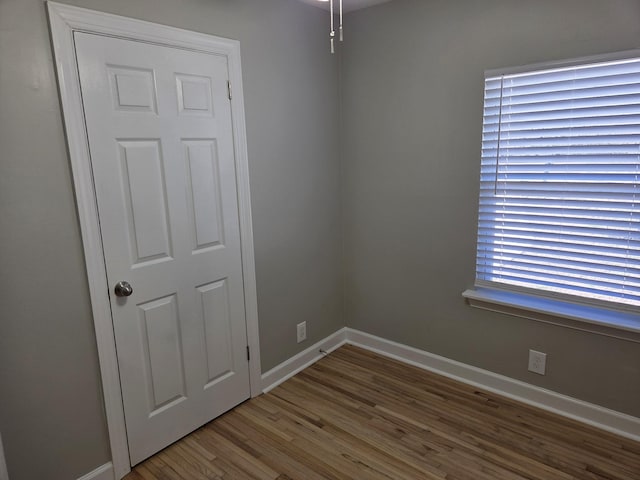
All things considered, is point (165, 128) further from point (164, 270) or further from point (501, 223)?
point (501, 223)

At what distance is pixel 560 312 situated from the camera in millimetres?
2279

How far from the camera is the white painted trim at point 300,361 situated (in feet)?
9.05

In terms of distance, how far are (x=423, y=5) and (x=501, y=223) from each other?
1430 millimetres

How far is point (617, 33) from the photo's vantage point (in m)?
1.97

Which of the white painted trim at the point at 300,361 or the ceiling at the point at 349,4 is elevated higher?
the ceiling at the point at 349,4

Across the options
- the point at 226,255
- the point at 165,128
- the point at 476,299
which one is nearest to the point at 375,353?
the point at 476,299

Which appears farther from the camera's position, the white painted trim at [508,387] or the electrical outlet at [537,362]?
the electrical outlet at [537,362]

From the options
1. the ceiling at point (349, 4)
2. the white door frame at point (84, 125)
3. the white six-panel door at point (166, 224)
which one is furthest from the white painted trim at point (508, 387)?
the ceiling at point (349, 4)

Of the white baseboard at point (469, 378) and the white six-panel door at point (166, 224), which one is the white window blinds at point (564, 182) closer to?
the white baseboard at point (469, 378)

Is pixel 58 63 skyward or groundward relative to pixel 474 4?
groundward

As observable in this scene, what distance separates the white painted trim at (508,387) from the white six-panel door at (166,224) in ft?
4.03

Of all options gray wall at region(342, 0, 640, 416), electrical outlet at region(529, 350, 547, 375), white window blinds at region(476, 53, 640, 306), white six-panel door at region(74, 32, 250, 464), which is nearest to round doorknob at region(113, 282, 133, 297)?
white six-panel door at region(74, 32, 250, 464)

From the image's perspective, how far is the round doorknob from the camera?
191cm

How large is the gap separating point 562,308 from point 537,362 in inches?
14.7
